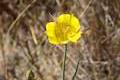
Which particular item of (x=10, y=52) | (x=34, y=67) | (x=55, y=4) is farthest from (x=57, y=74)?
(x=55, y=4)

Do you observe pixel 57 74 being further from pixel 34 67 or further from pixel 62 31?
pixel 62 31

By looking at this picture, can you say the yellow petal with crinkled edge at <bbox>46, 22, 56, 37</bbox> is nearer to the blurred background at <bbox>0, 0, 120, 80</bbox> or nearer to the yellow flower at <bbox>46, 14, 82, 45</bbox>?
the yellow flower at <bbox>46, 14, 82, 45</bbox>

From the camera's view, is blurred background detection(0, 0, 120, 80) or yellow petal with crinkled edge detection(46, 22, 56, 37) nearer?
yellow petal with crinkled edge detection(46, 22, 56, 37)

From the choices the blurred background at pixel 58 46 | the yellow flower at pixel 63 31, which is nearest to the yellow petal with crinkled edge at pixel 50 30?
the yellow flower at pixel 63 31

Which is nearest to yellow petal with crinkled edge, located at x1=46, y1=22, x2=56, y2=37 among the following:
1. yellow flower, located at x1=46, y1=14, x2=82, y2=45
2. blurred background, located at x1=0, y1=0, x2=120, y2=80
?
yellow flower, located at x1=46, y1=14, x2=82, y2=45

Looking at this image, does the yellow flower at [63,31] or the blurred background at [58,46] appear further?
the blurred background at [58,46]

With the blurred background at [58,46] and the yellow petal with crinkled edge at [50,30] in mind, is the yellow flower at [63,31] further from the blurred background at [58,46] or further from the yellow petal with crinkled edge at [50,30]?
the blurred background at [58,46]
